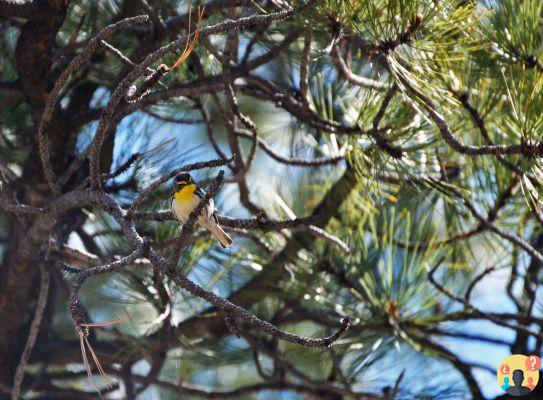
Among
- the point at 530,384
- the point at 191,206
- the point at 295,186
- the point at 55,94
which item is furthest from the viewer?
the point at 295,186

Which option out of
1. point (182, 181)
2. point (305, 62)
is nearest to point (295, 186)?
point (182, 181)

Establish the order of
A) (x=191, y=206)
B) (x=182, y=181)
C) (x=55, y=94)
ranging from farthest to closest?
(x=182, y=181) → (x=191, y=206) → (x=55, y=94)

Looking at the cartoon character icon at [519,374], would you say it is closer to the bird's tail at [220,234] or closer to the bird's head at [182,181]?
the bird's tail at [220,234]

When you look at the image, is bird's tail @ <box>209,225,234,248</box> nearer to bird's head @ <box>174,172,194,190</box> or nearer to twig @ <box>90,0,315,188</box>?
bird's head @ <box>174,172,194,190</box>

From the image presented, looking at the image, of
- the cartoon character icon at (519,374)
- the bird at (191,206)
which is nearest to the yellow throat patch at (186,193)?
the bird at (191,206)

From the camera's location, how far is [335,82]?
2068mm

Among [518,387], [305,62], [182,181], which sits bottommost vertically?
[518,387]

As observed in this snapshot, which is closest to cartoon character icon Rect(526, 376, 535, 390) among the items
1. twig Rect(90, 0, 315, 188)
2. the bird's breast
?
the bird's breast

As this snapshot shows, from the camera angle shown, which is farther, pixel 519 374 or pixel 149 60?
pixel 519 374

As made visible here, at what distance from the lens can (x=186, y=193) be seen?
148 cm

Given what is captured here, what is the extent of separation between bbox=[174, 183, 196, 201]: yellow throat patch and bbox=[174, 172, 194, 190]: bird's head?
A: 0.02 meters

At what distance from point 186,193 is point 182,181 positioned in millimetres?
88

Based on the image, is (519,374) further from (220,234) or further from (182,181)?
(182,181)

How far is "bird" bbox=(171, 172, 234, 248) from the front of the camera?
51.1 inches
